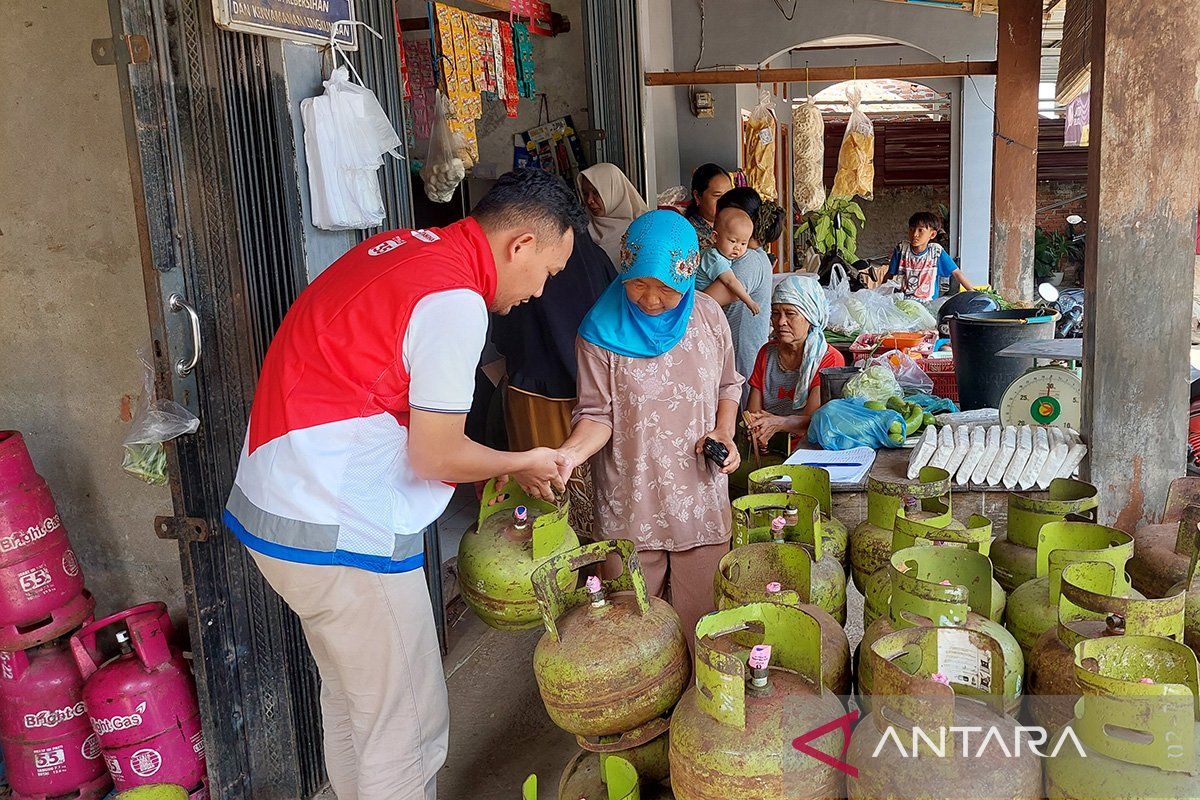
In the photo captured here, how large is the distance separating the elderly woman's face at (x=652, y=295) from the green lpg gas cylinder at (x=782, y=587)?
799 millimetres

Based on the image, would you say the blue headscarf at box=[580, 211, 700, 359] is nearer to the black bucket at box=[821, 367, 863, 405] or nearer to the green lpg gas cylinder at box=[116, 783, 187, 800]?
the green lpg gas cylinder at box=[116, 783, 187, 800]

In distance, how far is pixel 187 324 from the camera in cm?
240

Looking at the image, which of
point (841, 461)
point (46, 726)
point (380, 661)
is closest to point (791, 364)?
point (841, 461)

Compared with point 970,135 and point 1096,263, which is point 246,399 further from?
point 970,135

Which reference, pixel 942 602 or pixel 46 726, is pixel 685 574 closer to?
pixel 942 602

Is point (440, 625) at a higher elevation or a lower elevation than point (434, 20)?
lower

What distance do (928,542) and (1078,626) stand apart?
375 mm

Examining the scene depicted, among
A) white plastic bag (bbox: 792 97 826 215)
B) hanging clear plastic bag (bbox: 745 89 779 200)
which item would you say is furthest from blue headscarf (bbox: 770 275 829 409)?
white plastic bag (bbox: 792 97 826 215)

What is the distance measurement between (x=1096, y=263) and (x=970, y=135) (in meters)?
10.2

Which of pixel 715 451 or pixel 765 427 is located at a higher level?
pixel 715 451

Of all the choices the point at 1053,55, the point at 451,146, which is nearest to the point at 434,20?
the point at 451,146

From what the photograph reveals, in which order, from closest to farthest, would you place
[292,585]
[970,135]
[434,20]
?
[292,585]
[434,20]
[970,135]

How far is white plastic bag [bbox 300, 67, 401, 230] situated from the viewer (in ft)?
8.78

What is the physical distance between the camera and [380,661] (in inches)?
83.4
